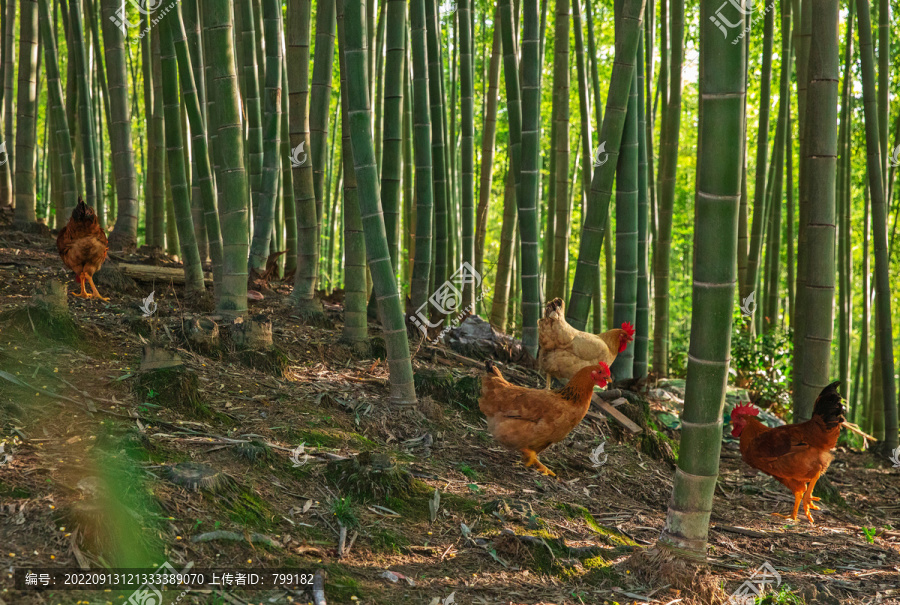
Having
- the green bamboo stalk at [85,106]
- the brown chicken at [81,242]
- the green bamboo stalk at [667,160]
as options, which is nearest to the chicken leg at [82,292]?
the brown chicken at [81,242]

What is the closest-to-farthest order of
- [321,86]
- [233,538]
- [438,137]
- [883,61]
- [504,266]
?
[233,538] < [321,86] < [438,137] < [883,61] < [504,266]

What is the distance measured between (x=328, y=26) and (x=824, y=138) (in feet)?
8.16

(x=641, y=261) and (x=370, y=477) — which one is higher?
(x=641, y=261)

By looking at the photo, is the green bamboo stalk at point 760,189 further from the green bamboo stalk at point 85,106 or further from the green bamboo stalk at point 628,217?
the green bamboo stalk at point 85,106

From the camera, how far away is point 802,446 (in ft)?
10.4

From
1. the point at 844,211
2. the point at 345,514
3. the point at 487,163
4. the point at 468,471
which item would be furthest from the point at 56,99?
the point at 844,211

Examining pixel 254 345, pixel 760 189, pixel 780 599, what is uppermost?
pixel 760 189

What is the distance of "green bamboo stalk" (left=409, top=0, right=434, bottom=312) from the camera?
3773 mm

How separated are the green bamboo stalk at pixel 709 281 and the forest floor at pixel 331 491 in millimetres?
268

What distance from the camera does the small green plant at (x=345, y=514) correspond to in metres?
2.16

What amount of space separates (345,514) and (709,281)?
1.33m

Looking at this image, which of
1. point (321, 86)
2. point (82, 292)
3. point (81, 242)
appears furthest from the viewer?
point (321, 86)

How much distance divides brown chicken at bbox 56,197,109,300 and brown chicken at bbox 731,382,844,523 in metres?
3.54

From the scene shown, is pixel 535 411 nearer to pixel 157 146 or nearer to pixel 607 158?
pixel 607 158
